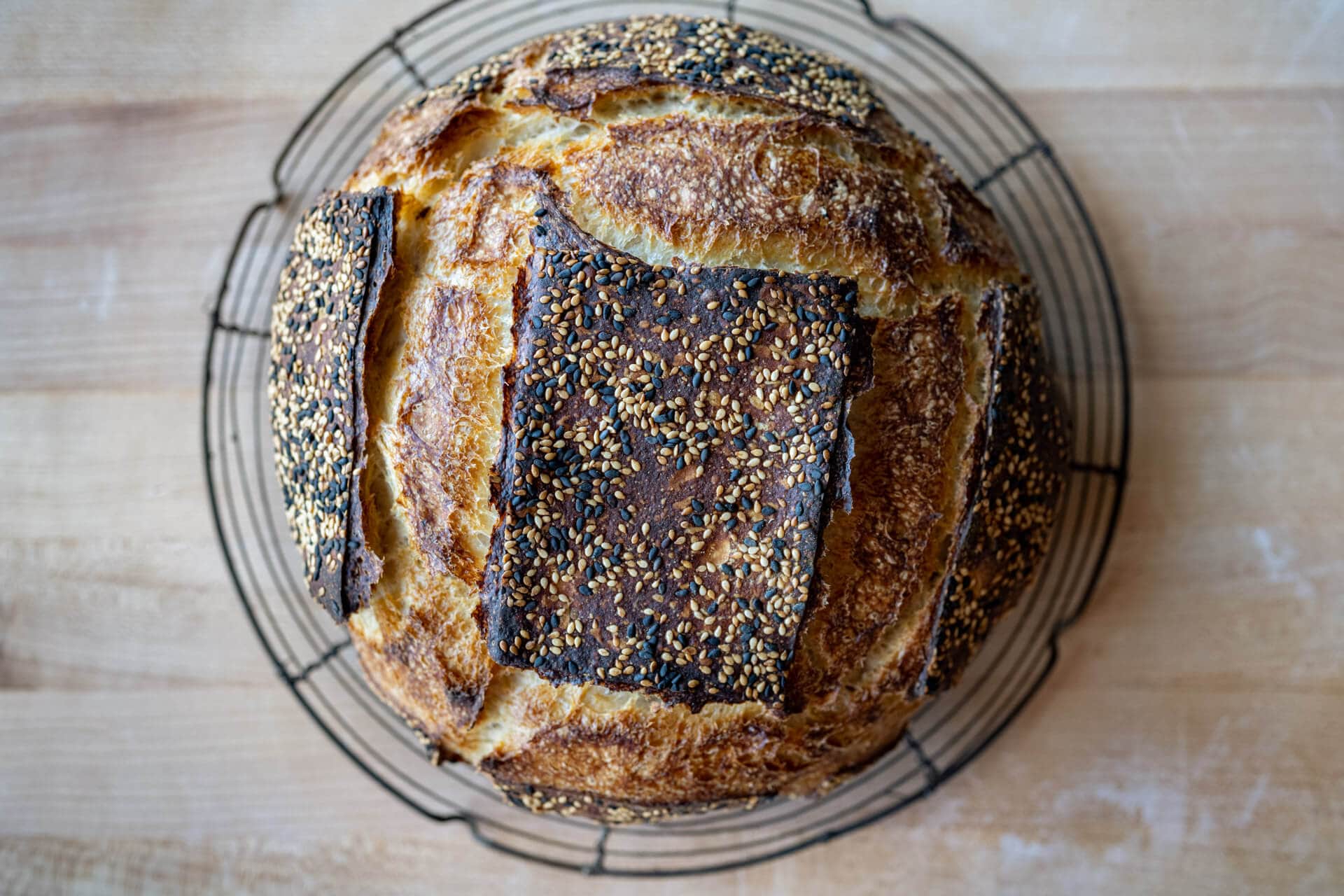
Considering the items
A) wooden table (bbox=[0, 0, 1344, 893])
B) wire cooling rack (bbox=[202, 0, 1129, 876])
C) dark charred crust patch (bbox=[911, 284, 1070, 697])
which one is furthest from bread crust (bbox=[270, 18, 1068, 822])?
wooden table (bbox=[0, 0, 1344, 893])

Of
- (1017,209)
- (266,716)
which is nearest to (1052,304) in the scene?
(1017,209)

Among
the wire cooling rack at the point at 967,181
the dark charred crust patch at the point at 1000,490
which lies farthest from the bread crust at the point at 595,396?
the wire cooling rack at the point at 967,181

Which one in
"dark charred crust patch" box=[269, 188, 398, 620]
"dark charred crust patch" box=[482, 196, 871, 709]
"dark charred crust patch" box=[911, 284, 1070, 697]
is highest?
"dark charred crust patch" box=[911, 284, 1070, 697]

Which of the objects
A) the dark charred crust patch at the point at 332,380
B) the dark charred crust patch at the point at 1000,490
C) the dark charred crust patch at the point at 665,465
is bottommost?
the dark charred crust patch at the point at 332,380

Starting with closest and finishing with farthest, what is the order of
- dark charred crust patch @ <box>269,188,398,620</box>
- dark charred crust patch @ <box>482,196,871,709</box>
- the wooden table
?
1. dark charred crust patch @ <box>482,196,871,709</box>
2. dark charred crust patch @ <box>269,188,398,620</box>
3. the wooden table

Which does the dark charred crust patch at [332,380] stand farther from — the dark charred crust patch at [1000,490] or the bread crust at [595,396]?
the dark charred crust patch at [1000,490]

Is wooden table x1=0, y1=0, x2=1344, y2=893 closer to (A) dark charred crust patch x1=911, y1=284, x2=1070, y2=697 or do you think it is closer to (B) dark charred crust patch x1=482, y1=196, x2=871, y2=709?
(A) dark charred crust patch x1=911, y1=284, x2=1070, y2=697

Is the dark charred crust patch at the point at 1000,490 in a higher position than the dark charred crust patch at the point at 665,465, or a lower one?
higher
